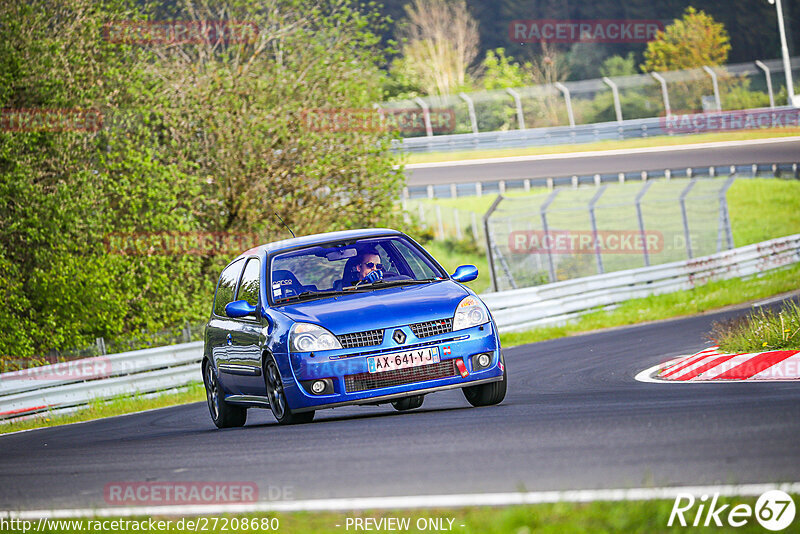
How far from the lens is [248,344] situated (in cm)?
997

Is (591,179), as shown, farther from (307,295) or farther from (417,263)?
(307,295)

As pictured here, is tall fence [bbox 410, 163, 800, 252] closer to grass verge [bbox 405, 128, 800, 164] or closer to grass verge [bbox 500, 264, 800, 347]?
grass verge [bbox 405, 128, 800, 164]

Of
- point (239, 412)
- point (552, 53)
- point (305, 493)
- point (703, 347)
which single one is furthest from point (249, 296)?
point (552, 53)

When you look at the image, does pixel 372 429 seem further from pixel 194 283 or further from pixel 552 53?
pixel 552 53

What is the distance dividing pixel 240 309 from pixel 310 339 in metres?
1.15

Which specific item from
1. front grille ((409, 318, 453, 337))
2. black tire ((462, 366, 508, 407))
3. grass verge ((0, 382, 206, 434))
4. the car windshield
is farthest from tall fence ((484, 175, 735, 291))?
front grille ((409, 318, 453, 337))

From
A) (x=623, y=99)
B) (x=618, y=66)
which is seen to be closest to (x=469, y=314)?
(x=623, y=99)

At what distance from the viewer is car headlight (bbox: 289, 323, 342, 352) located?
8.88 m

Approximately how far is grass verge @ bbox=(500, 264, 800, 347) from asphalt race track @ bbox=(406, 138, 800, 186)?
17943mm

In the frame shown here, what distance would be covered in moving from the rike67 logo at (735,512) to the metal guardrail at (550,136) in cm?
4353

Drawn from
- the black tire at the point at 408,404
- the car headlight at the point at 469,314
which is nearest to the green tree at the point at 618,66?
the black tire at the point at 408,404

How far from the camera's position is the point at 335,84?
27.3m

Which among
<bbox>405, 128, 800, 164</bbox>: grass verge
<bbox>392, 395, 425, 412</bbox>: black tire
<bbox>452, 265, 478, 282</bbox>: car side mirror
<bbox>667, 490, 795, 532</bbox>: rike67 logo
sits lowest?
<bbox>405, 128, 800, 164</bbox>: grass verge

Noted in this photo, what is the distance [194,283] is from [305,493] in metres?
19.6
